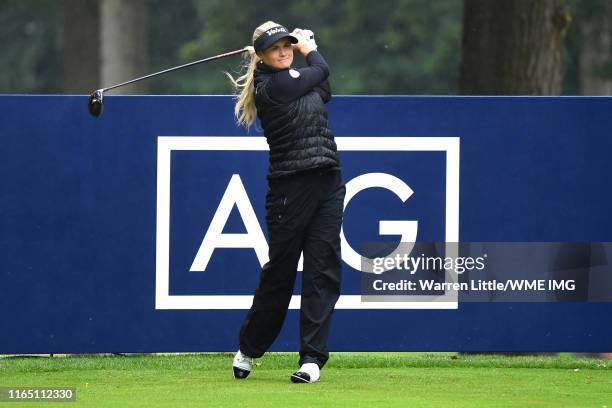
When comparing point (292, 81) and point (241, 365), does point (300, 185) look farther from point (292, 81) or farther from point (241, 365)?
point (241, 365)

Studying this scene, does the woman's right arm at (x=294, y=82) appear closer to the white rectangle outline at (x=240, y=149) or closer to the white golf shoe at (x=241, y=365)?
the white rectangle outline at (x=240, y=149)

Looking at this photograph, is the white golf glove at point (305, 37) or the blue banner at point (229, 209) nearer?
the white golf glove at point (305, 37)

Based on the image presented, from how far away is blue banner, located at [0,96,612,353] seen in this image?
333 inches

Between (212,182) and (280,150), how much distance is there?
4.20 ft

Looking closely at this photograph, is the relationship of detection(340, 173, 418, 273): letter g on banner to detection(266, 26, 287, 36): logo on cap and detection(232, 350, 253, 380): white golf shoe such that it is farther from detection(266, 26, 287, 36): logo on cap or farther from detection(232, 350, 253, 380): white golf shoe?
detection(266, 26, 287, 36): logo on cap

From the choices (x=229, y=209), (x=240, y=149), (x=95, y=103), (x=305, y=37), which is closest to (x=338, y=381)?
(x=229, y=209)

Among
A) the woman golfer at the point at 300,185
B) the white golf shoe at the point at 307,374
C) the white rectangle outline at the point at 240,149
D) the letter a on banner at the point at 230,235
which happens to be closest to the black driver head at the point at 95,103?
the white rectangle outline at the point at 240,149

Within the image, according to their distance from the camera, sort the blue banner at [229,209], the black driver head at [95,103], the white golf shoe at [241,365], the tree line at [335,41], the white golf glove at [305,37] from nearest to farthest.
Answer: the white golf glove at [305,37] → the white golf shoe at [241,365] → the black driver head at [95,103] → the blue banner at [229,209] → the tree line at [335,41]

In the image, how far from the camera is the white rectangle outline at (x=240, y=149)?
335 inches

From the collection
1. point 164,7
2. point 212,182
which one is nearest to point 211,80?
point 164,7

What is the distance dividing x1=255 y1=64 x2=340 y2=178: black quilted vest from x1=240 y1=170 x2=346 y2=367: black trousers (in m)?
0.08

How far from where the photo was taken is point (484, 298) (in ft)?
28.3

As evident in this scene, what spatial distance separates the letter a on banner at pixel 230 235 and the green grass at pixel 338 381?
2.08 ft

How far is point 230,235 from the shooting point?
8523 mm
